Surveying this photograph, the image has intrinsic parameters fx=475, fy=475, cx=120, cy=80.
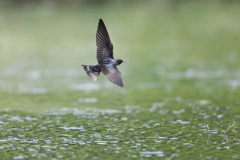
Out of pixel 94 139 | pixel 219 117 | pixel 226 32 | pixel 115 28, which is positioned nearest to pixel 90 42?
pixel 115 28

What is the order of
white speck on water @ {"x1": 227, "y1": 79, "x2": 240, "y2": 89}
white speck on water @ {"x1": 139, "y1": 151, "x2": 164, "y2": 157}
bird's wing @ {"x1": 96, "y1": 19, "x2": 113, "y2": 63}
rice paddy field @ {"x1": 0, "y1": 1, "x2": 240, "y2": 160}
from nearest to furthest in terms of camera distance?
white speck on water @ {"x1": 139, "y1": 151, "x2": 164, "y2": 157} < rice paddy field @ {"x1": 0, "y1": 1, "x2": 240, "y2": 160} < bird's wing @ {"x1": 96, "y1": 19, "x2": 113, "y2": 63} < white speck on water @ {"x1": 227, "y1": 79, "x2": 240, "y2": 89}

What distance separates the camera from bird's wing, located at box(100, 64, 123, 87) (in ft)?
41.6

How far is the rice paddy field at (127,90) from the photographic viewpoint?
1288 cm

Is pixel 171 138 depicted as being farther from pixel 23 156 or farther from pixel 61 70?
pixel 61 70

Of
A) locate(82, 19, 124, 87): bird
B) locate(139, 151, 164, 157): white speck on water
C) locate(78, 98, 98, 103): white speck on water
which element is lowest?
locate(139, 151, 164, 157): white speck on water

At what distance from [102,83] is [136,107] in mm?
7731

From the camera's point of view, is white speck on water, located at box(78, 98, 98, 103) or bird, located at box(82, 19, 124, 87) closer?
bird, located at box(82, 19, 124, 87)

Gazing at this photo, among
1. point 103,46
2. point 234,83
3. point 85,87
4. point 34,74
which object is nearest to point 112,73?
point 103,46

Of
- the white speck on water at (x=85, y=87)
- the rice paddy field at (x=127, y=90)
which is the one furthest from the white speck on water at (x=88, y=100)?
the white speck on water at (x=85, y=87)

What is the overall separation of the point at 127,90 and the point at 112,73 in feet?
37.0

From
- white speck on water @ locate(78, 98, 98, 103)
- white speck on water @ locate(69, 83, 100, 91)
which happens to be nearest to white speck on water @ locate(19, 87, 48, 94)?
A: white speck on water @ locate(69, 83, 100, 91)

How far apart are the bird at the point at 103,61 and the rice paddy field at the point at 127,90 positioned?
74.7 inches

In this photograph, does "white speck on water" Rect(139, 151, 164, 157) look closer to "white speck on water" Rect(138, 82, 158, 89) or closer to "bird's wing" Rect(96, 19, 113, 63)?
"bird's wing" Rect(96, 19, 113, 63)

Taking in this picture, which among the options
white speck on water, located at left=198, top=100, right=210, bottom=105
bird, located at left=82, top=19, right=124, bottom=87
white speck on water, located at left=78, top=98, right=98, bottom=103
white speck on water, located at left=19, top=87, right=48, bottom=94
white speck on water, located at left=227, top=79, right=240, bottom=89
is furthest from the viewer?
white speck on water, located at left=227, top=79, right=240, bottom=89
